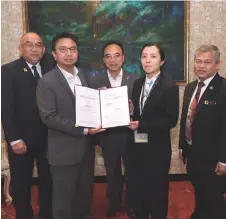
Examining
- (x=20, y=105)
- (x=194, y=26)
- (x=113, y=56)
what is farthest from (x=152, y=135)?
(x=194, y=26)

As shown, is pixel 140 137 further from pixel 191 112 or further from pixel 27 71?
pixel 27 71

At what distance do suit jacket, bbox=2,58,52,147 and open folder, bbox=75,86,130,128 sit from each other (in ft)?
1.77

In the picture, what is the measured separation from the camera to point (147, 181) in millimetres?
2184

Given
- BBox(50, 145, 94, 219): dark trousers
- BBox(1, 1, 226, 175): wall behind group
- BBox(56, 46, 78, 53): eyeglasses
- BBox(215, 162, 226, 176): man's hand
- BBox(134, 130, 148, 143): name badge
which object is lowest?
BBox(50, 145, 94, 219): dark trousers

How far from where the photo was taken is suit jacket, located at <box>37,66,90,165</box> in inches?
82.1

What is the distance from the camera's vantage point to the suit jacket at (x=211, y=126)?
6.84 ft

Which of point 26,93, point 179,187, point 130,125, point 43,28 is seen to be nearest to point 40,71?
point 26,93

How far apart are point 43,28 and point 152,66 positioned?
197cm

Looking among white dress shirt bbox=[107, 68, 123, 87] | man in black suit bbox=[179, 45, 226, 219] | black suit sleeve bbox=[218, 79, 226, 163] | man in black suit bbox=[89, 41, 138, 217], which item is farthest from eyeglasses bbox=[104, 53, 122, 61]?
black suit sleeve bbox=[218, 79, 226, 163]

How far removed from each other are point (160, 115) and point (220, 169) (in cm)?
57

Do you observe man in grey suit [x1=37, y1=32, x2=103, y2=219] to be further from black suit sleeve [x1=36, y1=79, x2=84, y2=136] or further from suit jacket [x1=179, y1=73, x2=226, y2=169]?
suit jacket [x1=179, y1=73, x2=226, y2=169]

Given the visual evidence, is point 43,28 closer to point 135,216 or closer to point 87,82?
point 87,82

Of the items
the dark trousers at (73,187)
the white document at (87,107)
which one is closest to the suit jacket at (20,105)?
the dark trousers at (73,187)

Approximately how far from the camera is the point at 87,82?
2336 mm
